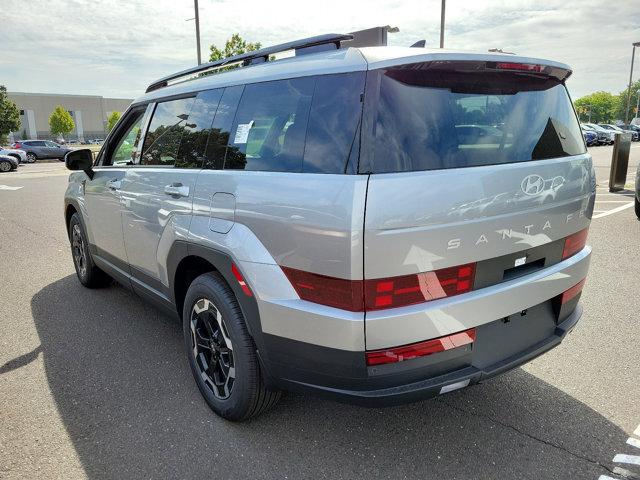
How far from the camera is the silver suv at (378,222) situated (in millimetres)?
2037

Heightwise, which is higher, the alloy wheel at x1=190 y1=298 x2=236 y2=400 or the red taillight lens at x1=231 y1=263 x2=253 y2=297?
the red taillight lens at x1=231 y1=263 x2=253 y2=297

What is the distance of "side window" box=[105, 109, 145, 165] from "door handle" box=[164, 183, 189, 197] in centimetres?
86

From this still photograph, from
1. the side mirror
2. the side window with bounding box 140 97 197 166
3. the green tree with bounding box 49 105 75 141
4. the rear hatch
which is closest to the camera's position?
the rear hatch

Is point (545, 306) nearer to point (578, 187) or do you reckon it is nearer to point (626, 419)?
point (578, 187)

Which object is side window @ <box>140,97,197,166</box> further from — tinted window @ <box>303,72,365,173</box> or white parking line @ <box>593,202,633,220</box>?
white parking line @ <box>593,202,633,220</box>

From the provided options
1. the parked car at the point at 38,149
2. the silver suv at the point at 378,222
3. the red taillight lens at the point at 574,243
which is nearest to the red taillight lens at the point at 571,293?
the silver suv at the point at 378,222

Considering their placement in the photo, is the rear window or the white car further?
the white car

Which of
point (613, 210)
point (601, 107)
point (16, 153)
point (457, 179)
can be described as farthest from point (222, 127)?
point (601, 107)

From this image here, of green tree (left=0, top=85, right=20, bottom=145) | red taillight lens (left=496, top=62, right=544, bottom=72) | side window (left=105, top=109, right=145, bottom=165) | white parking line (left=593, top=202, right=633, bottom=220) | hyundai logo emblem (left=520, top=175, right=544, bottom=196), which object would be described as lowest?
white parking line (left=593, top=202, right=633, bottom=220)

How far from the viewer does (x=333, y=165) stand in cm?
212

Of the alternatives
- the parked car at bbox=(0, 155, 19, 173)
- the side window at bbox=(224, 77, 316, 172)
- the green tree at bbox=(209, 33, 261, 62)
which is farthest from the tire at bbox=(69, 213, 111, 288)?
the parked car at bbox=(0, 155, 19, 173)

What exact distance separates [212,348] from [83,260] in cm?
287

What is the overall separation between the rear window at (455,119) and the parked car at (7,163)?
2835cm

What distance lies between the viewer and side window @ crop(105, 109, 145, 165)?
3.88 m
